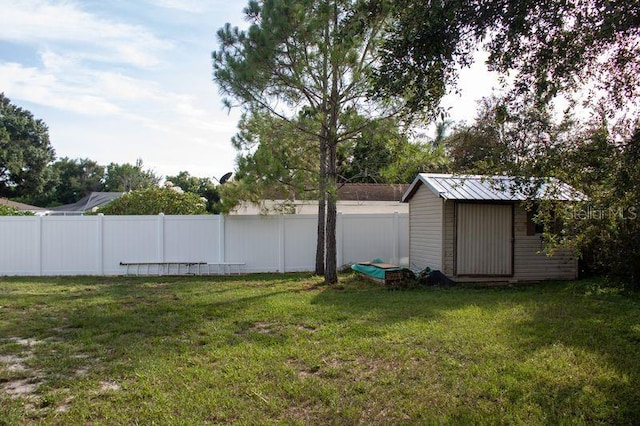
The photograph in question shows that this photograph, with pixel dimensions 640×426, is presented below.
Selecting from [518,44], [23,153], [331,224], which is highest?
[23,153]

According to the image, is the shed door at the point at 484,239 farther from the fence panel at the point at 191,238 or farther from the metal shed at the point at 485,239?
the fence panel at the point at 191,238

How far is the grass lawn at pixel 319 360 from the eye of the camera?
3.67 metres

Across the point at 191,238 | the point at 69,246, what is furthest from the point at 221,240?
the point at 69,246

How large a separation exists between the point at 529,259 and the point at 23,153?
2861 cm

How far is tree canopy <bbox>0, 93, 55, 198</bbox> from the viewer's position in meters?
27.4

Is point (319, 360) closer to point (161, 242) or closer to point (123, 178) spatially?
point (161, 242)

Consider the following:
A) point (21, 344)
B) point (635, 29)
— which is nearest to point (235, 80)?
point (21, 344)

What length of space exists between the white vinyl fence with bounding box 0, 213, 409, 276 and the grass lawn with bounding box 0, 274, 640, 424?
161 inches

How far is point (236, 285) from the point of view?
34.6ft

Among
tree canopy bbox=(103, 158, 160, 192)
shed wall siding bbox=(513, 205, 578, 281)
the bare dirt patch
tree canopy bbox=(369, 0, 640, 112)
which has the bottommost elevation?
the bare dirt patch

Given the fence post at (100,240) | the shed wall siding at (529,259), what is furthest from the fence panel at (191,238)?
the shed wall siding at (529,259)

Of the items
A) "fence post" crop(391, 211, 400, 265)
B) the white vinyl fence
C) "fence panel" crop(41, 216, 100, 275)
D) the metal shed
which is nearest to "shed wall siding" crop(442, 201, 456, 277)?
the metal shed

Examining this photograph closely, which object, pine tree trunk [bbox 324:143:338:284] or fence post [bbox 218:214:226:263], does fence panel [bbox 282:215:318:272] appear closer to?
fence post [bbox 218:214:226:263]

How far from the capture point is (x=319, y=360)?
484 cm
